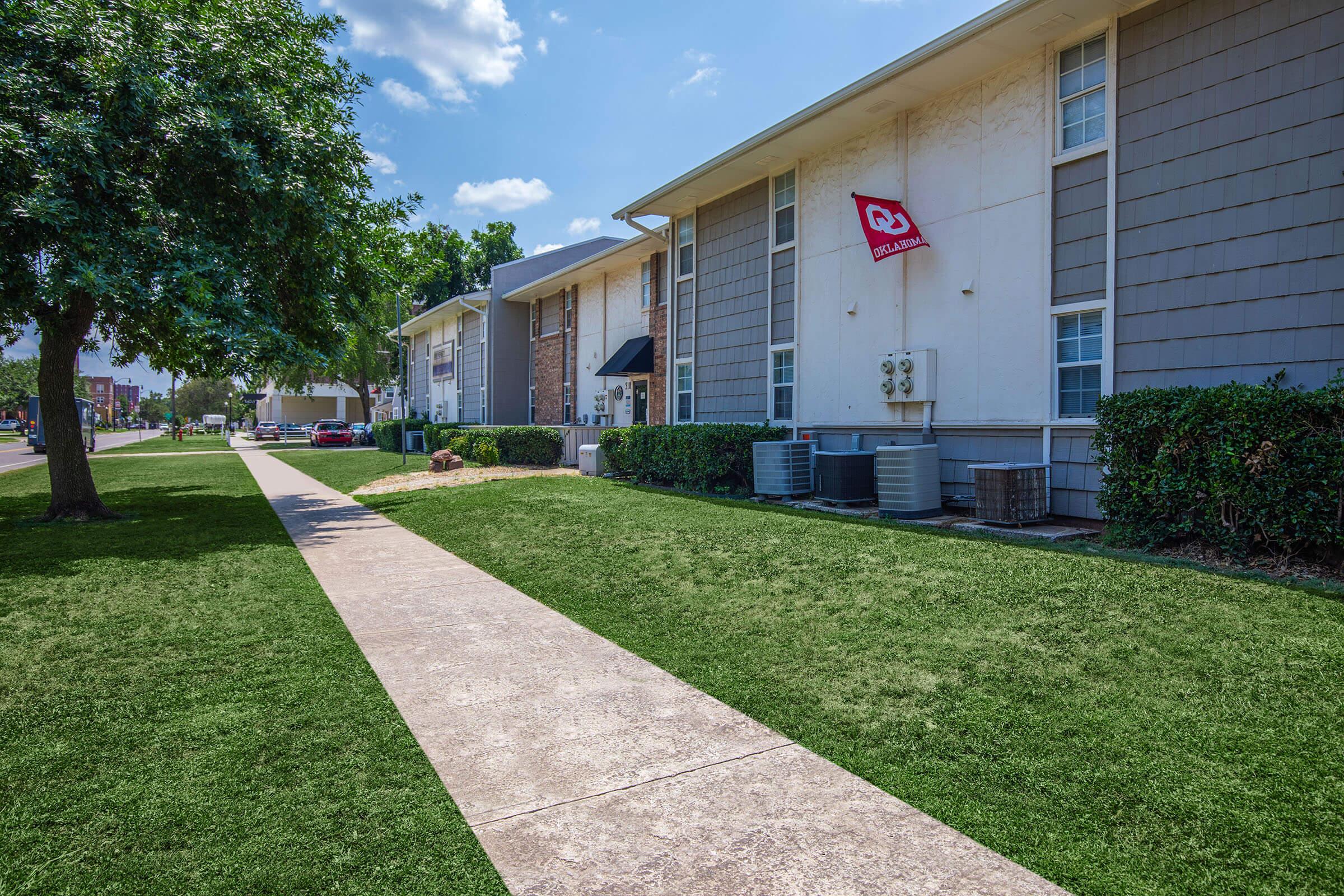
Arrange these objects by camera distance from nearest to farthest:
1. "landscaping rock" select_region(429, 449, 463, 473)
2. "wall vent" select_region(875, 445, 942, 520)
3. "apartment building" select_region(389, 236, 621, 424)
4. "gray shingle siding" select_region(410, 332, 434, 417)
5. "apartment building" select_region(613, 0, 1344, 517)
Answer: "apartment building" select_region(613, 0, 1344, 517) → "wall vent" select_region(875, 445, 942, 520) → "landscaping rock" select_region(429, 449, 463, 473) → "apartment building" select_region(389, 236, 621, 424) → "gray shingle siding" select_region(410, 332, 434, 417)

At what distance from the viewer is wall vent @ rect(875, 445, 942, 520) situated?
9242 mm

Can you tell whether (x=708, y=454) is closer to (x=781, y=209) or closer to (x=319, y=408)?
(x=781, y=209)

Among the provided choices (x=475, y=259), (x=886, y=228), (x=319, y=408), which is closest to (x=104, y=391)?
(x=319, y=408)

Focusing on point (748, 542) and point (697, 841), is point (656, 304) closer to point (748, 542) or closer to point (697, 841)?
point (748, 542)

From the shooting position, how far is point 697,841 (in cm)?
252

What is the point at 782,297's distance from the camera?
41.9 feet

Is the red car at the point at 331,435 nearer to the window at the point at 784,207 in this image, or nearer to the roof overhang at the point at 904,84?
the roof overhang at the point at 904,84

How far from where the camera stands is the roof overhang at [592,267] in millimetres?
17922

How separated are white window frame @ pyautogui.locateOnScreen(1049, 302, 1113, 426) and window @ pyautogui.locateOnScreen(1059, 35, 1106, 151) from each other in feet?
5.89

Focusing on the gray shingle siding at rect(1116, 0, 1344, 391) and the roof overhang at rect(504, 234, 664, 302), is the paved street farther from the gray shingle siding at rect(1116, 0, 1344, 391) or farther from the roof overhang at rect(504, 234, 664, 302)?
the gray shingle siding at rect(1116, 0, 1344, 391)

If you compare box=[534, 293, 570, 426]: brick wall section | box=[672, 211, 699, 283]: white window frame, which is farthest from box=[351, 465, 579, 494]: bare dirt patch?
box=[672, 211, 699, 283]: white window frame

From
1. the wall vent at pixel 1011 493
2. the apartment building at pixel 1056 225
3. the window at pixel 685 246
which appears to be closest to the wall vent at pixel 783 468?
the apartment building at pixel 1056 225

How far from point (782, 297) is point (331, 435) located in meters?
32.9

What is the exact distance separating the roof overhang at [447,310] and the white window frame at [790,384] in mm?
15222
